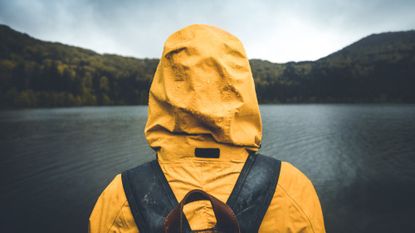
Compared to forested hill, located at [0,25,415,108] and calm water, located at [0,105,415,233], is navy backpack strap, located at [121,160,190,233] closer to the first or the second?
calm water, located at [0,105,415,233]

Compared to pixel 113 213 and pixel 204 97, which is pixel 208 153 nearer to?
pixel 204 97

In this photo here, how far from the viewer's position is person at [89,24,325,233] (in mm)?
1218

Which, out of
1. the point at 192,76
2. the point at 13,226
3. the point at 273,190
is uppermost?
the point at 192,76

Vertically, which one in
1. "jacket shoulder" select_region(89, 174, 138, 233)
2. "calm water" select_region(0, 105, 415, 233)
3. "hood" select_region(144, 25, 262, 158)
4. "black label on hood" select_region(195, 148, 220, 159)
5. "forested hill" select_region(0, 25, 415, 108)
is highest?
"forested hill" select_region(0, 25, 415, 108)

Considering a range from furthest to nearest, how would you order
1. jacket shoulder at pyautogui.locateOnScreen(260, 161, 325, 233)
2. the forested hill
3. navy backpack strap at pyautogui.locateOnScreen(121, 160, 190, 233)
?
1. the forested hill
2. jacket shoulder at pyautogui.locateOnScreen(260, 161, 325, 233)
3. navy backpack strap at pyautogui.locateOnScreen(121, 160, 190, 233)

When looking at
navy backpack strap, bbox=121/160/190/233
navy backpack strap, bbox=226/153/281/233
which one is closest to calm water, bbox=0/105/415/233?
navy backpack strap, bbox=226/153/281/233

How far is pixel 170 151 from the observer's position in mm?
1291

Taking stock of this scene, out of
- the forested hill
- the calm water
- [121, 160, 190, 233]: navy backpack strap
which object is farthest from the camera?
the forested hill

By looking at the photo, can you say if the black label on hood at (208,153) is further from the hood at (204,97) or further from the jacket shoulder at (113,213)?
the jacket shoulder at (113,213)

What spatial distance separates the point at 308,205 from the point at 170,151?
83cm

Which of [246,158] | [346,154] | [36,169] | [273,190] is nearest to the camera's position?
[273,190]

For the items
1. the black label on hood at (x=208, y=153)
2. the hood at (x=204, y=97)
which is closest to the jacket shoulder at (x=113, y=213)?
the hood at (x=204, y=97)

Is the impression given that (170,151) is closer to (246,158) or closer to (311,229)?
(246,158)

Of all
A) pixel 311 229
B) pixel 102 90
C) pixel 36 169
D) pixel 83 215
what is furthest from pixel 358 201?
pixel 102 90
